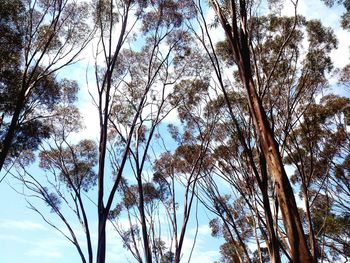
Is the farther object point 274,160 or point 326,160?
point 326,160

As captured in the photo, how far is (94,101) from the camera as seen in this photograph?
39.1 feet

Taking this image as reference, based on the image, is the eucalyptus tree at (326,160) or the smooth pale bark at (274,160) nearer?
the smooth pale bark at (274,160)

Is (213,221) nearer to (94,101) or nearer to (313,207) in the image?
(313,207)

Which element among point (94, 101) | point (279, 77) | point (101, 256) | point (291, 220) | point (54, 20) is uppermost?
point (54, 20)

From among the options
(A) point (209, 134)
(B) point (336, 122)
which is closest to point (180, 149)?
(A) point (209, 134)

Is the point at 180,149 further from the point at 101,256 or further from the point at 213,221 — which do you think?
the point at 101,256

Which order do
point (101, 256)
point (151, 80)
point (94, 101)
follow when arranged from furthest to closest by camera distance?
point (151, 80) < point (94, 101) < point (101, 256)

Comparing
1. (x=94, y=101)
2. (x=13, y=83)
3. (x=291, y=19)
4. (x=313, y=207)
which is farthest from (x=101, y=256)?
(x=313, y=207)

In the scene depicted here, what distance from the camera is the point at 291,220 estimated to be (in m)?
3.77

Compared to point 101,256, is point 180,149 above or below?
above

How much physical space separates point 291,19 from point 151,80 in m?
5.41

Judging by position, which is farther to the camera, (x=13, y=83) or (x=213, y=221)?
(x=213, y=221)

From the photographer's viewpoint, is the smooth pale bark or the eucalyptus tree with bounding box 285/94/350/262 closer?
the smooth pale bark

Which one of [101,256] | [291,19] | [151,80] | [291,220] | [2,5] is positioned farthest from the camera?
[151,80]
